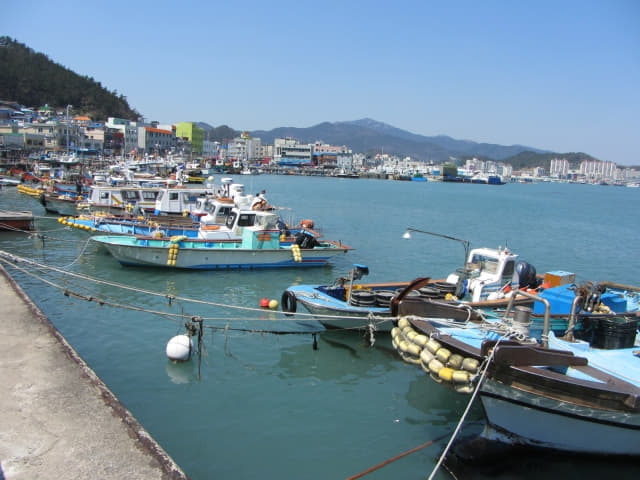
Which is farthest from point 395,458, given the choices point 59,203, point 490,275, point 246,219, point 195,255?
point 59,203

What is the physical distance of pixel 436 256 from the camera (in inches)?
1137

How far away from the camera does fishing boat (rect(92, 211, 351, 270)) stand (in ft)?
63.9

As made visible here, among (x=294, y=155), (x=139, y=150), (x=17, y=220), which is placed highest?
(x=294, y=155)

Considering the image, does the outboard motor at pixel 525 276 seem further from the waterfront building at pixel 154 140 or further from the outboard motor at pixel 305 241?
the waterfront building at pixel 154 140

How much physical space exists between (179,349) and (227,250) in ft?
31.8

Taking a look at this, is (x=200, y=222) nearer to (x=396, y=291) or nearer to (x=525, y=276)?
(x=396, y=291)

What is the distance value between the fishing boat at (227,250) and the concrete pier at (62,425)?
424 inches

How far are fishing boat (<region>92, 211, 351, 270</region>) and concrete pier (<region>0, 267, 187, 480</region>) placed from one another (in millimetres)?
10767

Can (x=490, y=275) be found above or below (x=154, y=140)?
below

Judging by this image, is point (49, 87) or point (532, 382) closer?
point (532, 382)

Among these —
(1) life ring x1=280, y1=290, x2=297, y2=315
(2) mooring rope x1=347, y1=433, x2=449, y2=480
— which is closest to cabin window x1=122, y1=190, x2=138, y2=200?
(1) life ring x1=280, y1=290, x2=297, y2=315

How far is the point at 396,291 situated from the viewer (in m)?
13.8

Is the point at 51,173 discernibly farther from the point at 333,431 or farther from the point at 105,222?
the point at 333,431

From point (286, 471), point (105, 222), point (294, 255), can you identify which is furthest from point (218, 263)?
point (286, 471)
